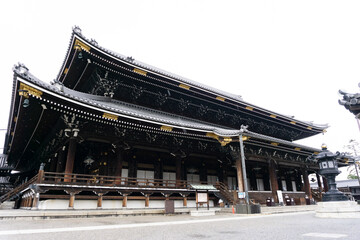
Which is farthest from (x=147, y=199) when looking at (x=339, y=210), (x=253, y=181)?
(x=253, y=181)

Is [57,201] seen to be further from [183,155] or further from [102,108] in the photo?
[183,155]

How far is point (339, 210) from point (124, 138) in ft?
37.2

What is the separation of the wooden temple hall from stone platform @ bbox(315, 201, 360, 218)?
5092mm

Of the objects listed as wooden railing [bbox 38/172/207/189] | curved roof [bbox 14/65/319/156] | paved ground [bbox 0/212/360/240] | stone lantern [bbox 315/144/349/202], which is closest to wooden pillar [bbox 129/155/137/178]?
wooden railing [bbox 38/172/207/189]

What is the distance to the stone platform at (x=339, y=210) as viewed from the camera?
883cm

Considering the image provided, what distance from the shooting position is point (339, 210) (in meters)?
9.09

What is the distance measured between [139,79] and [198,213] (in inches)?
391

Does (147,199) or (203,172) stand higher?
(203,172)

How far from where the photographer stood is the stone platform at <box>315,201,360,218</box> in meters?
8.83

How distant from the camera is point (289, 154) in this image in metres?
21.4

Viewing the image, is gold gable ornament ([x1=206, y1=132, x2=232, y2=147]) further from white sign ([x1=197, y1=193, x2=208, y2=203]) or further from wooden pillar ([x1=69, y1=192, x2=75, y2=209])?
wooden pillar ([x1=69, y1=192, x2=75, y2=209])

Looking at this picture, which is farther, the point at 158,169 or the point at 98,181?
the point at 158,169

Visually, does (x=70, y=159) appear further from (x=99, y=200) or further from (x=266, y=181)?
(x=266, y=181)

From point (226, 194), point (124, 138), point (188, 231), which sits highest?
point (124, 138)
